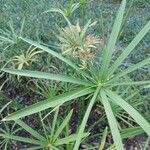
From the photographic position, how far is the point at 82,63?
1847 millimetres

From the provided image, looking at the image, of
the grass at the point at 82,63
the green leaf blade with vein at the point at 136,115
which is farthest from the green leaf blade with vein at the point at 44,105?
the green leaf blade with vein at the point at 136,115

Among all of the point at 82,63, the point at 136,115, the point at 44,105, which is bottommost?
the point at 136,115

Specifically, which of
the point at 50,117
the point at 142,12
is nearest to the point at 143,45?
the point at 142,12

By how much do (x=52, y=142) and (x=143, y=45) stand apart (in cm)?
120

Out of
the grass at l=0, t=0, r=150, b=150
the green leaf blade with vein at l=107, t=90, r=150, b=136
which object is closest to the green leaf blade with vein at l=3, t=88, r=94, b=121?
the grass at l=0, t=0, r=150, b=150

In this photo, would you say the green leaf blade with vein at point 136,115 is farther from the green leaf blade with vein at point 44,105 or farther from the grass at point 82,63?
the green leaf blade with vein at point 44,105

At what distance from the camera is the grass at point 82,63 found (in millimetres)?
1589

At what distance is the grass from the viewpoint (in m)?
1.59

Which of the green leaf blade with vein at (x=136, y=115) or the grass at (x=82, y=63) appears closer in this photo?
the green leaf blade with vein at (x=136, y=115)

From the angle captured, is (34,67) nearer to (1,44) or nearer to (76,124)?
(1,44)

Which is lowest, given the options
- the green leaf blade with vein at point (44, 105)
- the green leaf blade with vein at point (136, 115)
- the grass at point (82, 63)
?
the green leaf blade with vein at point (136, 115)

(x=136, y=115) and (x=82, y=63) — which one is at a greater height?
(x=82, y=63)

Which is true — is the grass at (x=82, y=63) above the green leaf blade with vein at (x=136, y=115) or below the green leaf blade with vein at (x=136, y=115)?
above

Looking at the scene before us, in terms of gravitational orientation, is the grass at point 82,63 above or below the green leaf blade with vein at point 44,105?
above
